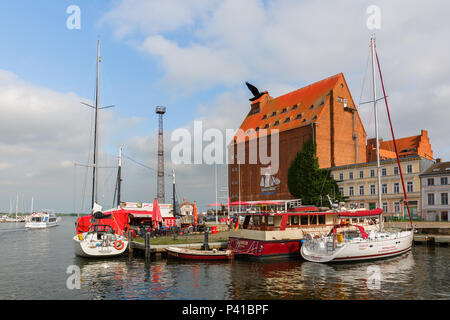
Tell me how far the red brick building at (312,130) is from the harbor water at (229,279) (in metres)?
42.2

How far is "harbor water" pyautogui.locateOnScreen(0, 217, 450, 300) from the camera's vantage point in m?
19.3

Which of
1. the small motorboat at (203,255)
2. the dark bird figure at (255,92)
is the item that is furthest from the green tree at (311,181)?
the dark bird figure at (255,92)

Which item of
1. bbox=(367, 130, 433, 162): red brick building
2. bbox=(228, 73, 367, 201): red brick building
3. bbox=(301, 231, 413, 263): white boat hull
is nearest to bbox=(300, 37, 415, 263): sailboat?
bbox=(301, 231, 413, 263): white boat hull

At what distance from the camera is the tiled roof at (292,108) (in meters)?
75.9

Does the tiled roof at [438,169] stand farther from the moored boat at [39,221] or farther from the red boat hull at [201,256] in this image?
the moored boat at [39,221]

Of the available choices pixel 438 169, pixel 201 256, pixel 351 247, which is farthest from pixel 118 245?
pixel 438 169

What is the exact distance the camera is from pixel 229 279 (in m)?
23.0

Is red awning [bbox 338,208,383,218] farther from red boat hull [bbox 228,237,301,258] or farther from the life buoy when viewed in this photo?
the life buoy

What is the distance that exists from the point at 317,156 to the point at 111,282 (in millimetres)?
54730

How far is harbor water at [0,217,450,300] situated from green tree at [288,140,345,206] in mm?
28307

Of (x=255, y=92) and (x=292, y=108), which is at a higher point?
(x=255, y=92)

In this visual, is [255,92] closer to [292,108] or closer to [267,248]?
[292,108]

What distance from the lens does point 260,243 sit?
30281 millimetres

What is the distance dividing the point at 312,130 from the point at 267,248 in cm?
4550
